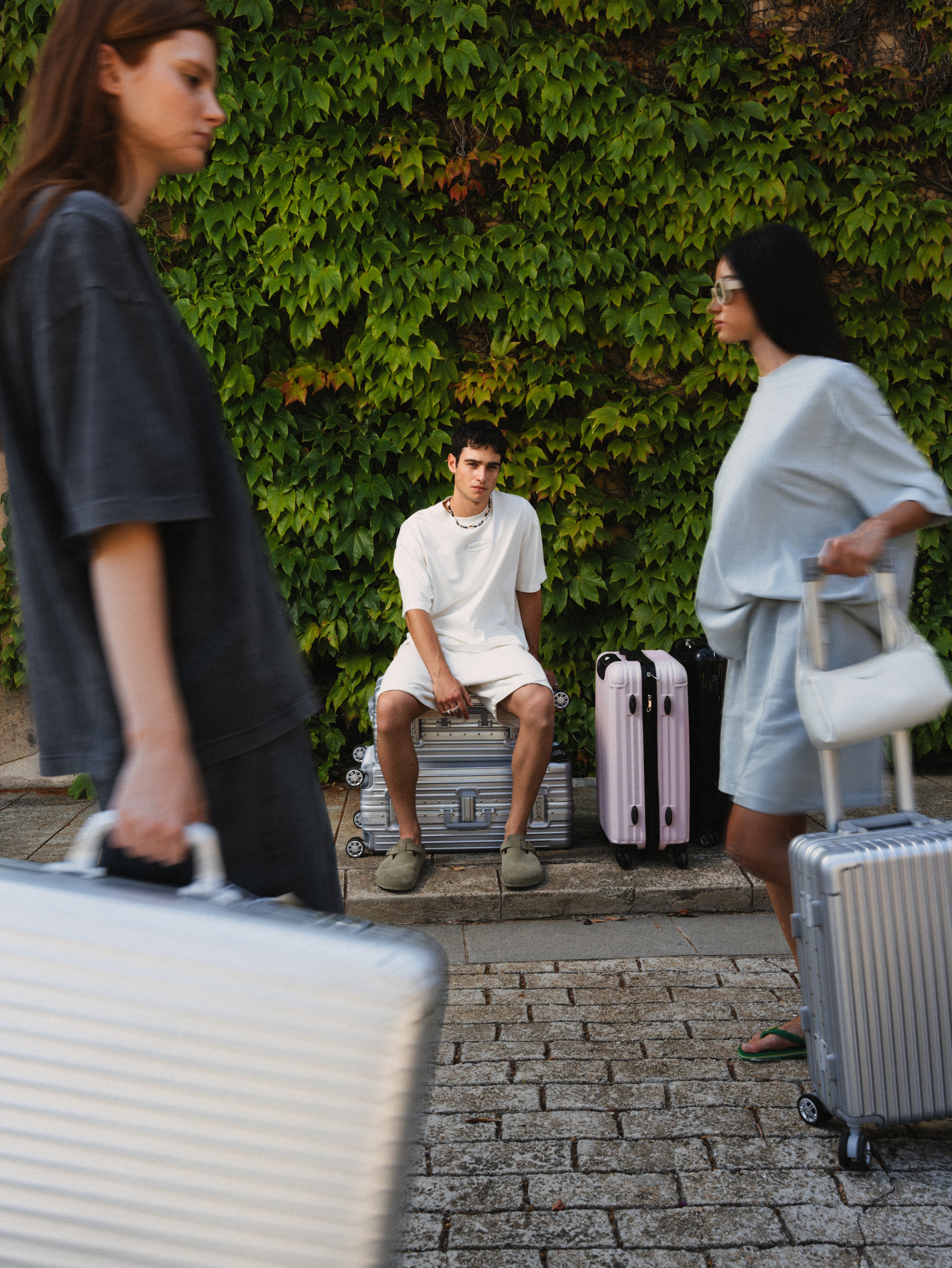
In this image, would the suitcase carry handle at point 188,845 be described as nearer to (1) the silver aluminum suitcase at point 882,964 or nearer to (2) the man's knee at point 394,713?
(1) the silver aluminum suitcase at point 882,964

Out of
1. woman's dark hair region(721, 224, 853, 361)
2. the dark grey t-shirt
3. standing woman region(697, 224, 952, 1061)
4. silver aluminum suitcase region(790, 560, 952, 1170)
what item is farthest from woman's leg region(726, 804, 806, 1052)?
the dark grey t-shirt

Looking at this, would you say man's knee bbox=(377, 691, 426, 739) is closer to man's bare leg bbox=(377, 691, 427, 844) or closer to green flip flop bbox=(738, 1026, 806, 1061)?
man's bare leg bbox=(377, 691, 427, 844)

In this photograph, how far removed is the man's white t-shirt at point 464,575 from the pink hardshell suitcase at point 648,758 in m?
0.56

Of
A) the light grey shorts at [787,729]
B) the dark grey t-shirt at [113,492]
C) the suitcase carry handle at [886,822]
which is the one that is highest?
the dark grey t-shirt at [113,492]

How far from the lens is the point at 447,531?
4863mm

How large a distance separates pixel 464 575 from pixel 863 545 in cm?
264

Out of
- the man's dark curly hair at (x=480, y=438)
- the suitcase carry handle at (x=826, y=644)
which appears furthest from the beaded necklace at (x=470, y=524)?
the suitcase carry handle at (x=826, y=644)

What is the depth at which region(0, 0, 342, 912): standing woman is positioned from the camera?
108 cm

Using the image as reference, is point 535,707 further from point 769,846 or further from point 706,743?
point 769,846

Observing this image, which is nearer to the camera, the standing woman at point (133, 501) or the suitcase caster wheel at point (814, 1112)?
the standing woman at point (133, 501)

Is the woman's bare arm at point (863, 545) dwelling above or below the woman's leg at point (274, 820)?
above

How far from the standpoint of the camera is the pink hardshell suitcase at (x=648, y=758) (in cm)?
454

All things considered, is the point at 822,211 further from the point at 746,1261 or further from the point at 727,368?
the point at 746,1261

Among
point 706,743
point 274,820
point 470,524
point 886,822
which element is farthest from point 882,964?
point 470,524
